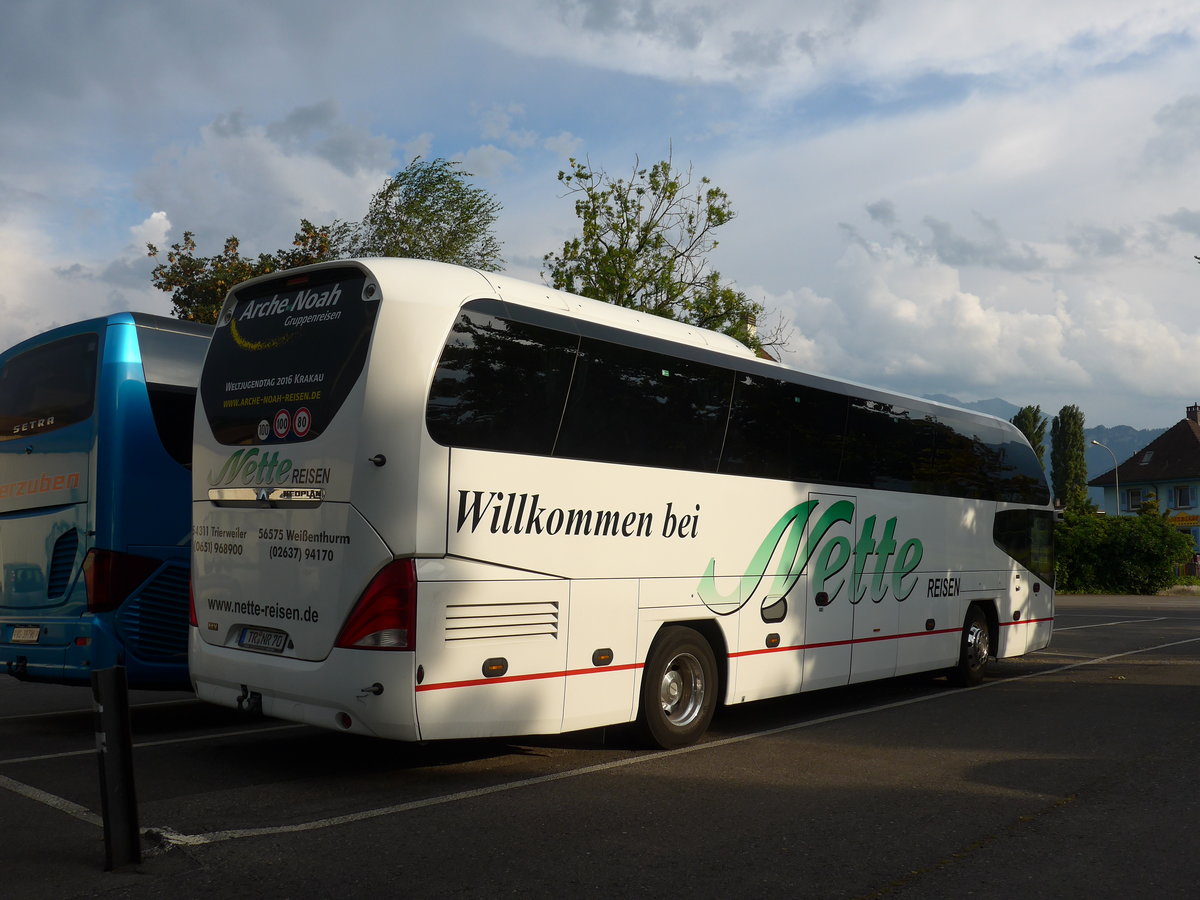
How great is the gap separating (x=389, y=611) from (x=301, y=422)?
1450 millimetres

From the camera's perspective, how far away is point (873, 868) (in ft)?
17.6

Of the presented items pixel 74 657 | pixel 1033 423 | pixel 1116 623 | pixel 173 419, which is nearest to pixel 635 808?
pixel 74 657

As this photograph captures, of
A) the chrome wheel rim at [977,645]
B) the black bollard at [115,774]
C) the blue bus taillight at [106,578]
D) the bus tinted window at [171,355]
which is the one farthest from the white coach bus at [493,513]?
the chrome wheel rim at [977,645]

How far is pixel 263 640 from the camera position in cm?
721

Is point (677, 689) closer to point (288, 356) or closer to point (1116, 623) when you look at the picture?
point (288, 356)

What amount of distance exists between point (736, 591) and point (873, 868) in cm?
378

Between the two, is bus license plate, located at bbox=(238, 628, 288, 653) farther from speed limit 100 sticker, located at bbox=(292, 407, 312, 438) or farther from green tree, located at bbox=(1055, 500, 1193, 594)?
green tree, located at bbox=(1055, 500, 1193, 594)

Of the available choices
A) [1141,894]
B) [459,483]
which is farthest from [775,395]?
[1141,894]

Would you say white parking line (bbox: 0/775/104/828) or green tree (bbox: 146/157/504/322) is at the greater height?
green tree (bbox: 146/157/504/322)

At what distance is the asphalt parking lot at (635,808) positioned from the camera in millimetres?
5152

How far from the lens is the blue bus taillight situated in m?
8.67

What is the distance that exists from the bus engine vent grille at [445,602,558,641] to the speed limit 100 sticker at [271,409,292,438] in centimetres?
168

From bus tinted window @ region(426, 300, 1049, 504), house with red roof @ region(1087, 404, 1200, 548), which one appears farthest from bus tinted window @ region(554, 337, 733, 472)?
house with red roof @ region(1087, 404, 1200, 548)

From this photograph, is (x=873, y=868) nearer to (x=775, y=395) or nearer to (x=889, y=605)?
(x=775, y=395)
